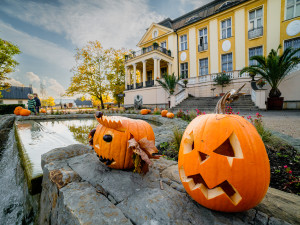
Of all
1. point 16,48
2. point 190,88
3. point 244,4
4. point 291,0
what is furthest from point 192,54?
point 16,48

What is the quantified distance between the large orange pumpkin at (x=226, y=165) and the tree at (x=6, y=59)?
21794 mm

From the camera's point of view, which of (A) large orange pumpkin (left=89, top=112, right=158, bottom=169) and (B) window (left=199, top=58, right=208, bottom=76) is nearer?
(A) large orange pumpkin (left=89, top=112, right=158, bottom=169)

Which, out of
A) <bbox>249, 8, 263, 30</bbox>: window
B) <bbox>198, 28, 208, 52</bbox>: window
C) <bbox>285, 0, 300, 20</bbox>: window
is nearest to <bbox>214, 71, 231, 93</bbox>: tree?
<bbox>198, 28, 208, 52</bbox>: window

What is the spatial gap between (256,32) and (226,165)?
1739 centimetres

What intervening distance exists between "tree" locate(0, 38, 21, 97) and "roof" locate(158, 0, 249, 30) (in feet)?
65.4

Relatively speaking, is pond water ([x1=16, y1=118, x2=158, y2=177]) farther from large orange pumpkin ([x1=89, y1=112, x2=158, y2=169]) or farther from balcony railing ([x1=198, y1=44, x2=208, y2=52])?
balcony railing ([x1=198, y1=44, x2=208, y2=52])

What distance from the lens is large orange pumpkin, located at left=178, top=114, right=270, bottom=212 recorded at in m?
0.80

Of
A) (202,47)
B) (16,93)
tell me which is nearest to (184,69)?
(202,47)

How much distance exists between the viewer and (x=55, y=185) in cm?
112

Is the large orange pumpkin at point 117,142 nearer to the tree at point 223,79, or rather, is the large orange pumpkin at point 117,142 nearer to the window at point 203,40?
the tree at point 223,79

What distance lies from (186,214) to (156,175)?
0.49 metres

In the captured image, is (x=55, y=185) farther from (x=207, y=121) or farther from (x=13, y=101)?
(x=13, y=101)

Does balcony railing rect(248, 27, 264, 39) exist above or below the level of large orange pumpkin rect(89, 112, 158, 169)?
above

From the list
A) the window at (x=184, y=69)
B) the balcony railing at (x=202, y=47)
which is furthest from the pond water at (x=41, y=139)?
the balcony railing at (x=202, y=47)
